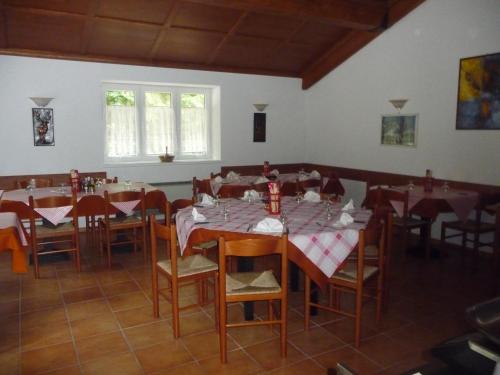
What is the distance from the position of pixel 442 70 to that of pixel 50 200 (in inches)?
202

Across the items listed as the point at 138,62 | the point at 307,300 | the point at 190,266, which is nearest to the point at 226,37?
the point at 138,62

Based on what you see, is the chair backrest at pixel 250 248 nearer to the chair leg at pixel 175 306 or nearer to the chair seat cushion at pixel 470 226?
the chair leg at pixel 175 306

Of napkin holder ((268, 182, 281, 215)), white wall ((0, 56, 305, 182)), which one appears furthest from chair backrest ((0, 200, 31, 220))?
napkin holder ((268, 182, 281, 215))

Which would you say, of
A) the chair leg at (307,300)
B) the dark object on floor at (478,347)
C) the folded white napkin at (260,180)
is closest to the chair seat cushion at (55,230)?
the folded white napkin at (260,180)

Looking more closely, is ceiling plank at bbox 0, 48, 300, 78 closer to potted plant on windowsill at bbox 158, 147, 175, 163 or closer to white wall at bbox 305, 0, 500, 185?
white wall at bbox 305, 0, 500, 185

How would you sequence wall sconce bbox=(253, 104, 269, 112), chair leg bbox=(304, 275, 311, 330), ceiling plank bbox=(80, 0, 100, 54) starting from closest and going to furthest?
chair leg bbox=(304, 275, 311, 330), ceiling plank bbox=(80, 0, 100, 54), wall sconce bbox=(253, 104, 269, 112)

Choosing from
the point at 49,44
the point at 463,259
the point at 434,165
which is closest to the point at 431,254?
the point at 463,259

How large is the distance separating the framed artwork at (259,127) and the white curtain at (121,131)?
2.18 metres

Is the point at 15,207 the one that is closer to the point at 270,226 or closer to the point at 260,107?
the point at 270,226

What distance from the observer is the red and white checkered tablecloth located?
2857 millimetres

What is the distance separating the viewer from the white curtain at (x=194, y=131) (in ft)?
23.9

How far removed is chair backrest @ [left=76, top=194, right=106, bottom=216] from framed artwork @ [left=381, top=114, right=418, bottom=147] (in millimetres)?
4328

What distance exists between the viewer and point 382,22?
612cm

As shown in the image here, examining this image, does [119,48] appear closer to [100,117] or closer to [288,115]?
[100,117]
